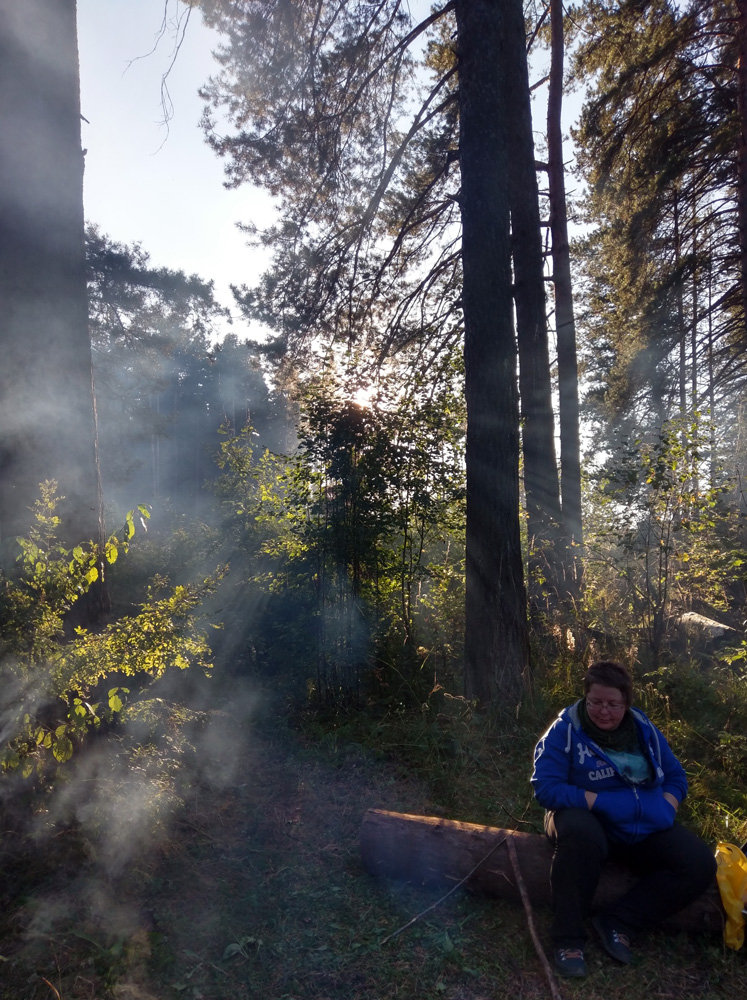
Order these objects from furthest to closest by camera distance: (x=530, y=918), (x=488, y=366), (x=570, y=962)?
1. (x=488, y=366)
2. (x=530, y=918)
3. (x=570, y=962)

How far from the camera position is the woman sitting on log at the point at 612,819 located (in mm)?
3297

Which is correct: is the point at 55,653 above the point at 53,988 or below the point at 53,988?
above

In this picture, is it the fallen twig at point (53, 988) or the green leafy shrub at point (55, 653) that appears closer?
the fallen twig at point (53, 988)

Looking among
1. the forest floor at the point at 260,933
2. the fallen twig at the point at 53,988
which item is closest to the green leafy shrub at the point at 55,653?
the forest floor at the point at 260,933

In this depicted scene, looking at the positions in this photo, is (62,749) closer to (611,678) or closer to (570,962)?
(570,962)

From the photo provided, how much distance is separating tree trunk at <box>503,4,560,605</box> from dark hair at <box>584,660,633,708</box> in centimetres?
468

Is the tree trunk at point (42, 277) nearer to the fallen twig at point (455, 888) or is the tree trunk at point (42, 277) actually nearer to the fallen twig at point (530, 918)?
the fallen twig at point (455, 888)

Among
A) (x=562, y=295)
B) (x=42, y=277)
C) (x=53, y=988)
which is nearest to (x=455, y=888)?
(x=53, y=988)

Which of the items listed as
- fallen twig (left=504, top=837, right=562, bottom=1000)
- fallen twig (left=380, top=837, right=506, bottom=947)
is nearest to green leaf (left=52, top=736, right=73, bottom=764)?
fallen twig (left=380, top=837, right=506, bottom=947)

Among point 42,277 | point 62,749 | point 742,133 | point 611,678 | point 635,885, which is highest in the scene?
point 742,133

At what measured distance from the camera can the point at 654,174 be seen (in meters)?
10.5

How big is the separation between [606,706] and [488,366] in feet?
10.9

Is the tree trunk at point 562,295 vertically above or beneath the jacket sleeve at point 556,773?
above

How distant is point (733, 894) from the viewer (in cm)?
325
